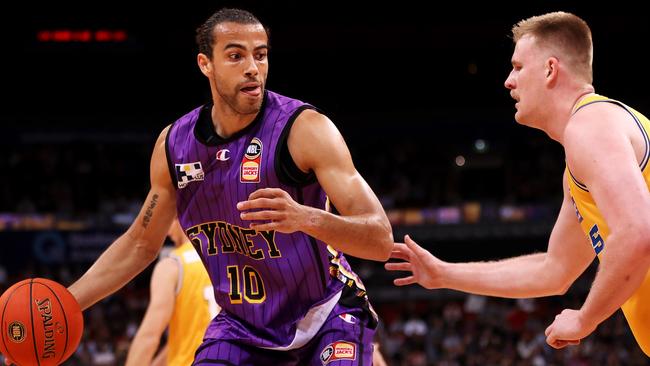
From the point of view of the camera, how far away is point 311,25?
19.3 metres

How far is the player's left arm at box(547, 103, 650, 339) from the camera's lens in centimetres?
313

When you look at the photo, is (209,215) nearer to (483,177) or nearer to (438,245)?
(438,245)

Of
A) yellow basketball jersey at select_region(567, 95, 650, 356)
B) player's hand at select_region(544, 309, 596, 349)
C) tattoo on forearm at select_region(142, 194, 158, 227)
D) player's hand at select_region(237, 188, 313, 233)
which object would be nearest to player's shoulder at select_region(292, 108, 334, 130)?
player's hand at select_region(237, 188, 313, 233)

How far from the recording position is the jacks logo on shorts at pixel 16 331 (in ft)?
13.4

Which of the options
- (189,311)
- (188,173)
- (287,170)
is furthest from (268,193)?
(189,311)

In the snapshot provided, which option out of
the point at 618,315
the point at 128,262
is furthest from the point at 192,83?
the point at 128,262

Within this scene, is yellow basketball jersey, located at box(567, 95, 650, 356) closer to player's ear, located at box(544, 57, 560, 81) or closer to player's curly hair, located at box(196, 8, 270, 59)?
player's ear, located at box(544, 57, 560, 81)

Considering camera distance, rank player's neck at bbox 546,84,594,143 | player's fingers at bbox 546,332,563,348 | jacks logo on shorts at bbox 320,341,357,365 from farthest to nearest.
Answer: jacks logo on shorts at bbox 320,341,357,365, player's neck at bbox 546,84,594,143, player's fingers at bbox 546,332,563,348

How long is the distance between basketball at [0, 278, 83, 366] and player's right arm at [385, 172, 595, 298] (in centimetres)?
152

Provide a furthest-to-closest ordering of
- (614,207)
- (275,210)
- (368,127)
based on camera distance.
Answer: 1. (368,127)
2. (275,210)
3. (614,207)

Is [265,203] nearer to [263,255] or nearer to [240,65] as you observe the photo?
[263,255]

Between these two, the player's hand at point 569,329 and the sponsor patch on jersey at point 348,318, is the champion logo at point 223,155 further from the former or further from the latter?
the player's hand at point 569,329

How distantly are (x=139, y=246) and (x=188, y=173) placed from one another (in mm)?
515

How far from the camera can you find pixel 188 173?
14.0ft
